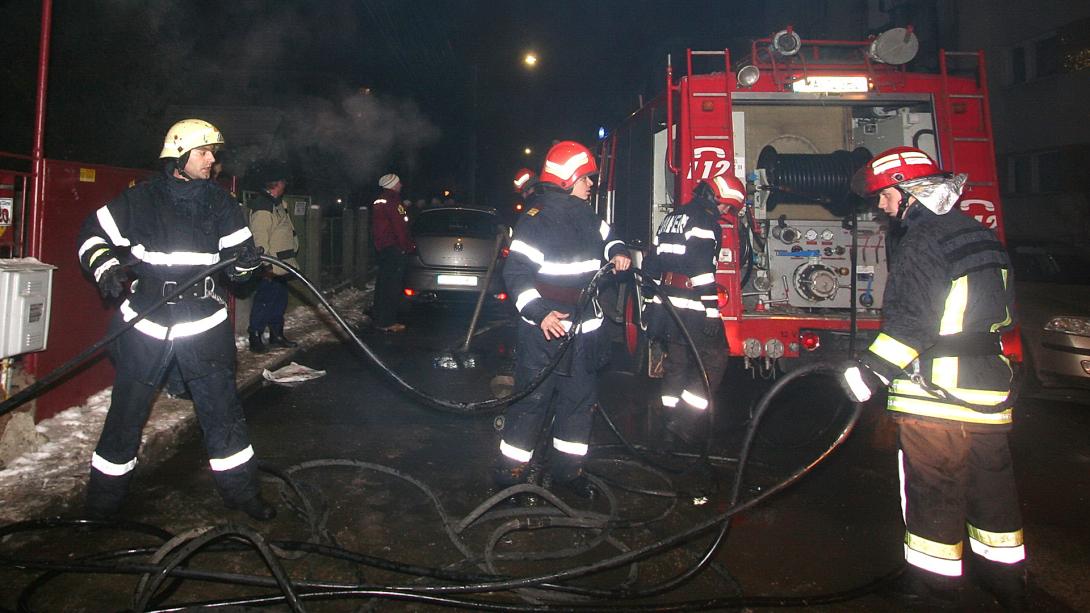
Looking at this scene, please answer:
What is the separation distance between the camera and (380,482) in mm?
4078

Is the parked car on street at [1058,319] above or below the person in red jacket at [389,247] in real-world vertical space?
below

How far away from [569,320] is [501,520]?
105cm

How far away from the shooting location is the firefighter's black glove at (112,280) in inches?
127

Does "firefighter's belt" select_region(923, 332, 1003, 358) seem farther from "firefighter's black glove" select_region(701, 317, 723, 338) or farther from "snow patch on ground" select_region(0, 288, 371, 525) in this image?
"snow patch on ground" select_region(0, 288, 371, 525)

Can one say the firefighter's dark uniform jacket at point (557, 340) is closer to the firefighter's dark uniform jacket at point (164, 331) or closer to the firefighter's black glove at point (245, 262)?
the firefighter's black glove at point (245, 262)

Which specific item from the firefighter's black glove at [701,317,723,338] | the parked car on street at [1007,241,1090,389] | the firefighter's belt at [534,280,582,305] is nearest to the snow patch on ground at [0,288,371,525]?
the firefighter's belt at [534,280,582,305]

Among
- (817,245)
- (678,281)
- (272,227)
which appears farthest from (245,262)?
(817,245)

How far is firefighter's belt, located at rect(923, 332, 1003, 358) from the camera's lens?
2756 millimetres

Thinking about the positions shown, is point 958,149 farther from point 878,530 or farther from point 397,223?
point 397,223

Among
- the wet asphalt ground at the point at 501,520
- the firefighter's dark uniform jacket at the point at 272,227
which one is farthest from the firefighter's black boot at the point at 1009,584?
the firefighter's dark uniform jacket at the point at 272,227

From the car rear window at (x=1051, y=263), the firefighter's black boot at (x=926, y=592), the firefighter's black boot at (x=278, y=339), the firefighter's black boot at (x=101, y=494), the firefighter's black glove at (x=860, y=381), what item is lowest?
the firefighter's black boot at (x=926, y=592)

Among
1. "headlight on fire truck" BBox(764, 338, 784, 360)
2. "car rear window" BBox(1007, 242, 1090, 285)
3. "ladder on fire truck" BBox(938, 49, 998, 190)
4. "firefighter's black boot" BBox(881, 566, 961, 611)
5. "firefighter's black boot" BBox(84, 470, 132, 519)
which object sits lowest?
"firefighter's black boot" BBox(881, 566, 961, 611)

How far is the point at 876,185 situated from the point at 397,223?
21.9ft

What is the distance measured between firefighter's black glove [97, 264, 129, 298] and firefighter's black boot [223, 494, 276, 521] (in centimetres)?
111
